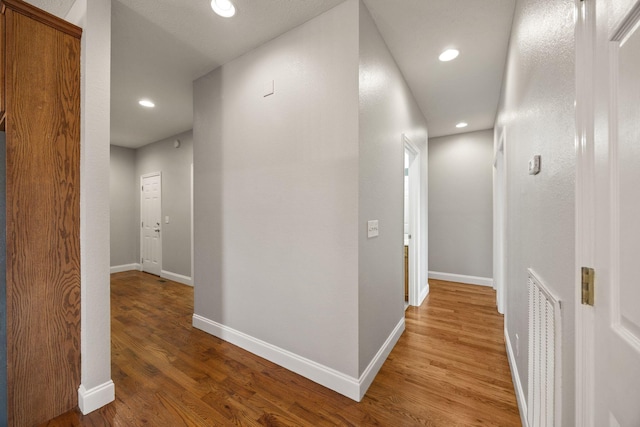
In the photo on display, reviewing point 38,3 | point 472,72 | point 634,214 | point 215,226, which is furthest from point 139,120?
point 634,214

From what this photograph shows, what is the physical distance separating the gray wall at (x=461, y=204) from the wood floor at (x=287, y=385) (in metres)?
1.82

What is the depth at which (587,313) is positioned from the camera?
732 millimetres

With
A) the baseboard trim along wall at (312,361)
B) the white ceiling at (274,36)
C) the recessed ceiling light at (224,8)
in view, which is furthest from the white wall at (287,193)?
the recessed ceiling light at (224,8)

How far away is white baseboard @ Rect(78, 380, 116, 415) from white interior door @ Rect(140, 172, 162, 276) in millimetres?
3740

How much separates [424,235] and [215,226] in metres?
2.84

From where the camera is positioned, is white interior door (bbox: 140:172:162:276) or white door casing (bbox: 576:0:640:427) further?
white interior door (bbox: 140:172:162:276)

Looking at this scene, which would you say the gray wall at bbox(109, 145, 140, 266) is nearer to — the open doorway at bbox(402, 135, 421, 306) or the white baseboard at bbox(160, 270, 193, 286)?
the white baseboard at bbox(160, 270, 193, 286)

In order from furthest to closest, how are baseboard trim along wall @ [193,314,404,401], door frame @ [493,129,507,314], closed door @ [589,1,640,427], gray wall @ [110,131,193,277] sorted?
gray wall @ [110,131,193,277], door frame @ [493,129,507,314], baseboard trim along wall @ [193,314,404,401], closed door @ [589,1,640,427]

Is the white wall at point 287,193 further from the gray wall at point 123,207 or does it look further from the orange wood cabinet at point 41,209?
the gray wall at point 123,207

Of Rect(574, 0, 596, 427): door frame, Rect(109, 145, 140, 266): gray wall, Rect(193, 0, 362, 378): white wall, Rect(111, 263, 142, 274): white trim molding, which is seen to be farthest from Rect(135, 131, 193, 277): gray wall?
Rect(574, 0, 596, 427): door frame

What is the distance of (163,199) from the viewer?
16.3 ft

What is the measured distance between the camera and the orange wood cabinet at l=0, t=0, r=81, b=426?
1396 millimetres

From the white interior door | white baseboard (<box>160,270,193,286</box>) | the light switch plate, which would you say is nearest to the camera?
the light switch plate

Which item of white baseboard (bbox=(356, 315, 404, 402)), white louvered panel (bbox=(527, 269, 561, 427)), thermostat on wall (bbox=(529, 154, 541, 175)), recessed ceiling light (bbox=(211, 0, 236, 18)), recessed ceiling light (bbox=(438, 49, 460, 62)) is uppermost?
recessed ceiling light (bbox=(211, 0, 236, 18))
